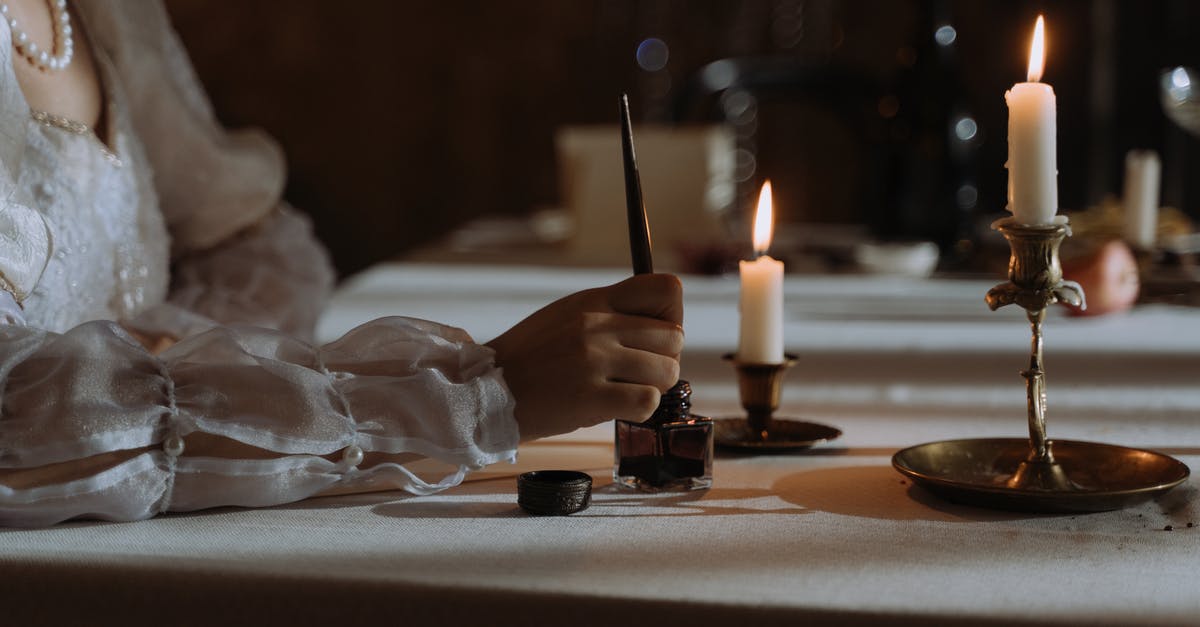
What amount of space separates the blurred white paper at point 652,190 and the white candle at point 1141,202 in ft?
2.25

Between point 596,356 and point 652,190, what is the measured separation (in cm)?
152

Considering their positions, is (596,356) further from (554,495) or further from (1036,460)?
(1036,460)

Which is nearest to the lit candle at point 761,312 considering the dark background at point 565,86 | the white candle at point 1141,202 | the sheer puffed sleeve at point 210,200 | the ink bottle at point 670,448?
the ink bottle at point 670,448

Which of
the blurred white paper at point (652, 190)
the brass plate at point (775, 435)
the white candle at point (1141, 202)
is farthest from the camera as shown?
the blurred white paper at point (652, 190)

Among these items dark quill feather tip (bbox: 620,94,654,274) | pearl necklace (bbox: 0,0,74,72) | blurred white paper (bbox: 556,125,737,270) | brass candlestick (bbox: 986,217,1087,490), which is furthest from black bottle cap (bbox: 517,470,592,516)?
blurred white paper (bbox: 556,125,737,270)

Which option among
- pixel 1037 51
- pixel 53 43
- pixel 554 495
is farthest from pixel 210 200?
pixel 1037 51

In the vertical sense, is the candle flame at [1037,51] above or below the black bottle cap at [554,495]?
above

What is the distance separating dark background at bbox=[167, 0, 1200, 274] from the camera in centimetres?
399

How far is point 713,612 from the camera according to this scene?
1.80 ft

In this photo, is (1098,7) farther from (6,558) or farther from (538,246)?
(6,558)

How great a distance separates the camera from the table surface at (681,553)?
56 centimetres

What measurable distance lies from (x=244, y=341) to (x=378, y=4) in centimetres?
398

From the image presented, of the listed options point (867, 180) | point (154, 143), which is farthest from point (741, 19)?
point (154, 143)

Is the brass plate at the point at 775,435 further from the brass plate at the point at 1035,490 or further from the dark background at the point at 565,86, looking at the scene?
the dark background at the point at 565,86
